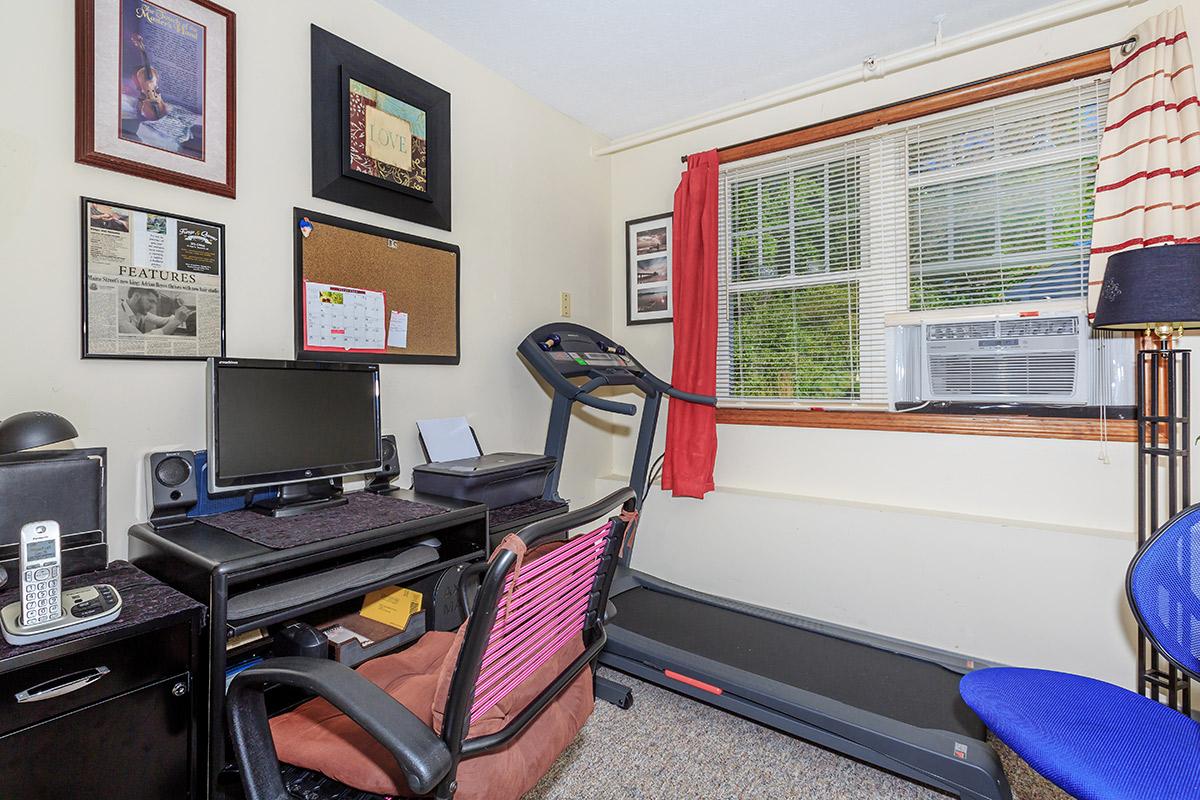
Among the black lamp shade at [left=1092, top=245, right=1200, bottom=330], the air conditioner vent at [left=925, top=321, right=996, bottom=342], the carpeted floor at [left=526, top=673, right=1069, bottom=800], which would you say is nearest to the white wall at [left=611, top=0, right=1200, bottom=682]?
the air conditioner vent at [left=925, top=321, right=996, bottom=342]

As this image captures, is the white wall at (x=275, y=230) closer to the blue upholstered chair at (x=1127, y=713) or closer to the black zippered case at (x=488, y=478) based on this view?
the black zippered case at (x=488, y=478)

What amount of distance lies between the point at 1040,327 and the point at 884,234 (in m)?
0.74

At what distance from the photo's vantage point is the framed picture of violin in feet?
5.32

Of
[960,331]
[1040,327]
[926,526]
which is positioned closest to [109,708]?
[926,526]

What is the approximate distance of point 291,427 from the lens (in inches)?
71.5

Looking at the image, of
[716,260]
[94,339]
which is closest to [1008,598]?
[716,260]

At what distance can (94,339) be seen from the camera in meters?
1.64

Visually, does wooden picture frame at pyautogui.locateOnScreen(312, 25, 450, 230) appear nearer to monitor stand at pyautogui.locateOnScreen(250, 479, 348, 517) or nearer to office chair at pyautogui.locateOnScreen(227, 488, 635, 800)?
monitor stand at pyautogui.locateOnScreen(250, 479, 348, 517)

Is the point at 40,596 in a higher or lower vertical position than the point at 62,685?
higher

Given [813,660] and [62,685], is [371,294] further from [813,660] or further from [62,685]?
[813,660]

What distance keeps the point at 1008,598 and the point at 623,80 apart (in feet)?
9.09

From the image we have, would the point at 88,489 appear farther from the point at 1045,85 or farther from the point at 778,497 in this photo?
the point at 1045,85

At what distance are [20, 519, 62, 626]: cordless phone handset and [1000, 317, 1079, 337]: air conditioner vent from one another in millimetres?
3093

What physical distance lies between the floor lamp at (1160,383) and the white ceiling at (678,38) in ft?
4.09
